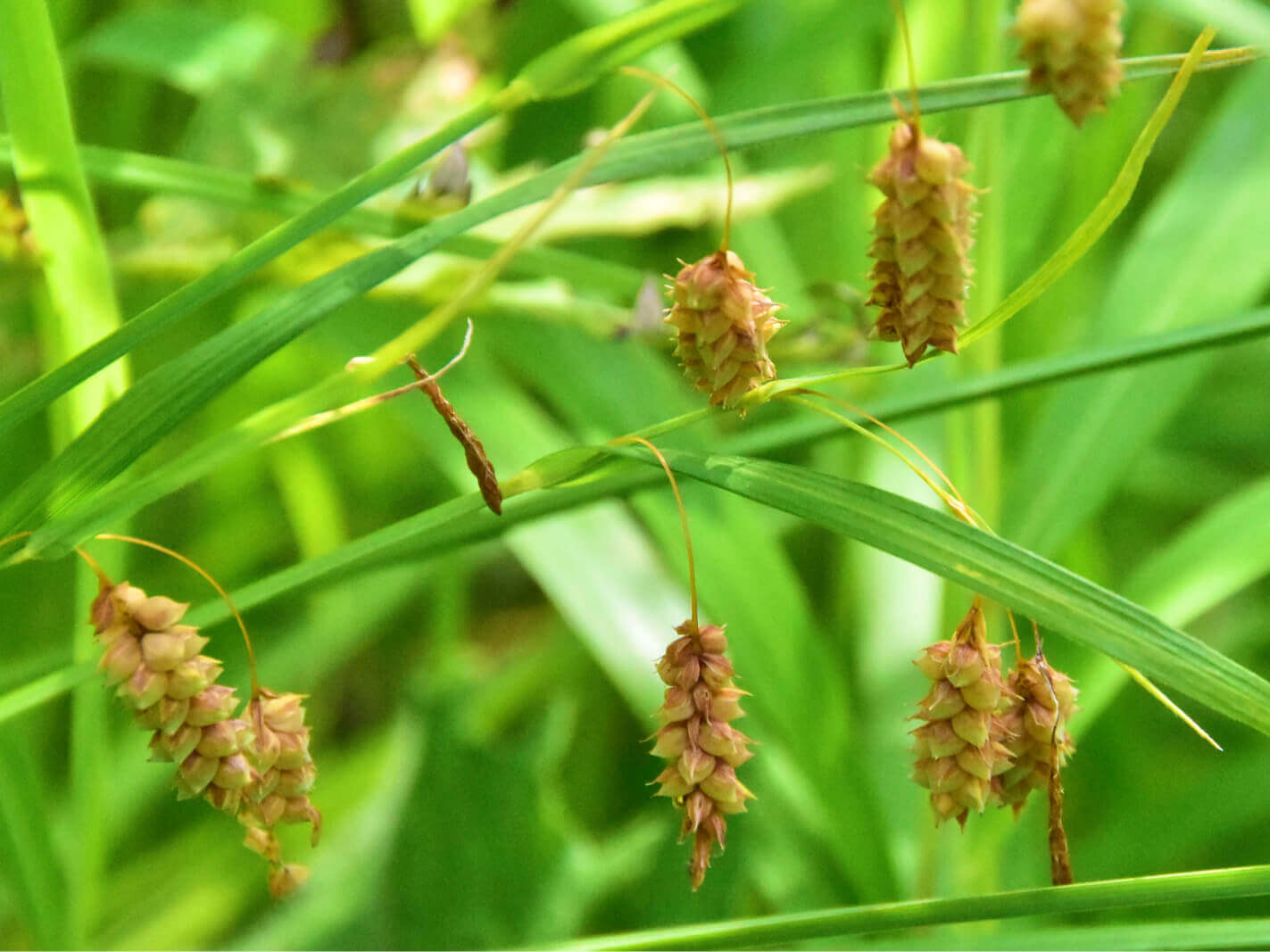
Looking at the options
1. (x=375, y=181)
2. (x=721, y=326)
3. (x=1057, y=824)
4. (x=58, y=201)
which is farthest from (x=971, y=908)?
(x=58, y=201)

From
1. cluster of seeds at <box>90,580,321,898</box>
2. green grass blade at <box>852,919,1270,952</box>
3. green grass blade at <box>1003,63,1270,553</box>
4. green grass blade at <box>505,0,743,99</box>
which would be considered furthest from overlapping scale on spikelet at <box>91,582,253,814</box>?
green grass blade at <box>1003,63,1270,553</box>

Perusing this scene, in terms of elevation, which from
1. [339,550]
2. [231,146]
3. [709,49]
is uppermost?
[709,49]

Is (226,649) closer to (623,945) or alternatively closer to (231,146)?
(231,146)

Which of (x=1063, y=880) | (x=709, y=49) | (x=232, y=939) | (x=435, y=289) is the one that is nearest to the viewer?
(x=1063, y=880)

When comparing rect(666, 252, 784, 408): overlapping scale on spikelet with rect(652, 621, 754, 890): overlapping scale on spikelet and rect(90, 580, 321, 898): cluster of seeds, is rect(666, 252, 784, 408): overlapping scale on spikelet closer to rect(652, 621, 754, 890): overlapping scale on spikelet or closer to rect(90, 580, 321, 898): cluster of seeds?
rect(652, 621, 754, 890): overlapping scale on spikelet

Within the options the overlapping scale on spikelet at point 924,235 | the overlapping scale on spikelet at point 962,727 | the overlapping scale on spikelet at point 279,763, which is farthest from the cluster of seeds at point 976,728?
the overlapping scale on spikelet at point 279,763

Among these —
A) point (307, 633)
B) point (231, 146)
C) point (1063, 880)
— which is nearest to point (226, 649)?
point (307, 633)

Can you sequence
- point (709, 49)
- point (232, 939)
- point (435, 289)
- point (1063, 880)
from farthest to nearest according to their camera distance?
point (709, 49), point (232, 939), point (435, 289), point (1063, 880)
